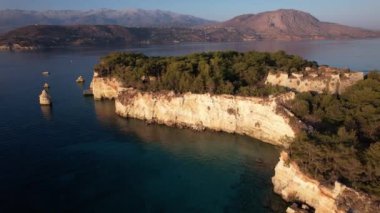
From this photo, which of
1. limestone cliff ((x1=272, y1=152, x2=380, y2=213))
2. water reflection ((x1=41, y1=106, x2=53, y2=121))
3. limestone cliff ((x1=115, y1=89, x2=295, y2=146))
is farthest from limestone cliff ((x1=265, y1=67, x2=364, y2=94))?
water reflection ((x1=41, y1=106, x2=53, y2=121))

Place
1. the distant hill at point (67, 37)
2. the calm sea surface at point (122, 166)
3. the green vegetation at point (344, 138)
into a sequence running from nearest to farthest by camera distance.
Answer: the green vegetation at point (344, 138) < the calm sea surface at point (122, 166) < the distant hill at point (67, 37)

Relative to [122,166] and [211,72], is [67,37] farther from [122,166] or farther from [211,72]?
[122,166]

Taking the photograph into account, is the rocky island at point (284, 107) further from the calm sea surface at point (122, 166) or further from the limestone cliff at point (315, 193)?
the calm sea surface at point (122, 166)

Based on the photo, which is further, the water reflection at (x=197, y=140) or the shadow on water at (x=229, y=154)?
the water reflection at (x=197, y=140)

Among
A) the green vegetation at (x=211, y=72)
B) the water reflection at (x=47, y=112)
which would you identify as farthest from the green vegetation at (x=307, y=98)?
the water reflection at (x=47, y=112)

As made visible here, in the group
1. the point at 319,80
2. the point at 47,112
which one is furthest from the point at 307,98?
the point at 47,112

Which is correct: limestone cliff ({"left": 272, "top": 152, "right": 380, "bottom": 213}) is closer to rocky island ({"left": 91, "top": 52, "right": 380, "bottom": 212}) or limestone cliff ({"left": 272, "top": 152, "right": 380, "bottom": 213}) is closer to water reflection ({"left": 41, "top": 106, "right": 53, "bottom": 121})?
rocky island ({"left": 91, "top": 52, "right": 380, "bottom": 212})

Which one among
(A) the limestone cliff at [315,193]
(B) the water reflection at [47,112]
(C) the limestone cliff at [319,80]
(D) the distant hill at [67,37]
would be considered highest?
(D) the distant hill at [67,37]
